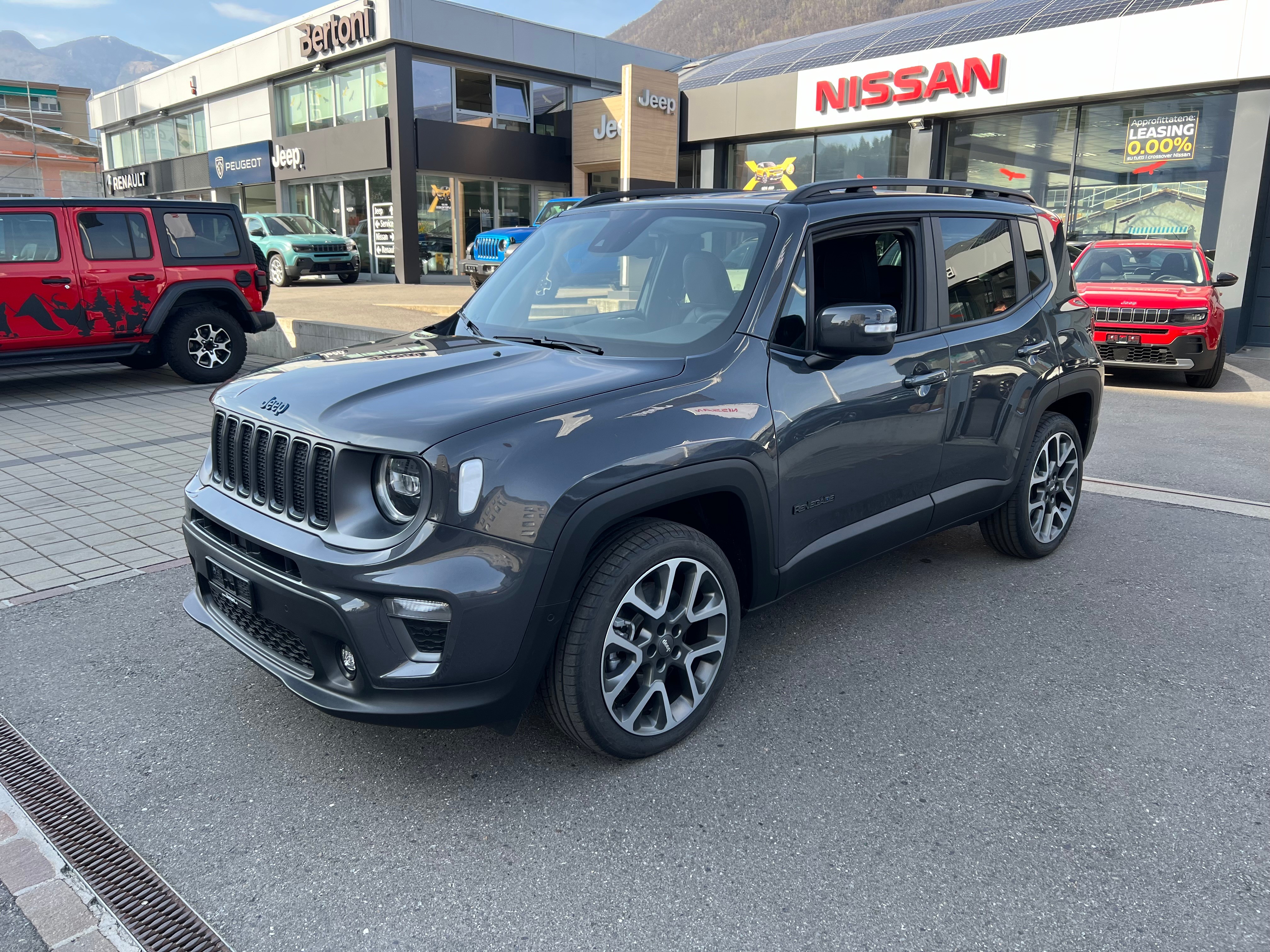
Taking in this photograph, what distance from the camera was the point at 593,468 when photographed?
2639mm

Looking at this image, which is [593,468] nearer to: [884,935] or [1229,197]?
[884,935]

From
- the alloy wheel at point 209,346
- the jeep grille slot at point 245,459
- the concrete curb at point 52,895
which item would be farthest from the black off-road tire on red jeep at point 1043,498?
the alloy wheel at point 209,346

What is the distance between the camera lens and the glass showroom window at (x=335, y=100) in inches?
1029

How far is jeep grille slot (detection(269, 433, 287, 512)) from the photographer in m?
2.79

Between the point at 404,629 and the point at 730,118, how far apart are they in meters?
22.1

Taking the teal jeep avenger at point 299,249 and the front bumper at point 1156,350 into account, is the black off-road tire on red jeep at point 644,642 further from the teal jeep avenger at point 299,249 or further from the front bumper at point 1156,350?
the teal jeep avenger at point 299,249

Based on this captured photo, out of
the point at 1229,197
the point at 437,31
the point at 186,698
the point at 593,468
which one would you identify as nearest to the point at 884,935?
the point at 593,468

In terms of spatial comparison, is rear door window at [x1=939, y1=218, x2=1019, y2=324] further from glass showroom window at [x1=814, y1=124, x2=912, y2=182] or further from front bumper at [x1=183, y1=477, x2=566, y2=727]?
glass showroom window at [x1=814, y1=124, x2=912, y2=182]

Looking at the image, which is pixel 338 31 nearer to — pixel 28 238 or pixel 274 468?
pixel 28 238

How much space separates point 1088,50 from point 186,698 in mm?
18215

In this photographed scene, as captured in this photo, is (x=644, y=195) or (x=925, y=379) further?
(x=644, y=195)

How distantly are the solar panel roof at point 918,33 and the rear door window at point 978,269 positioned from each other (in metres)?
14.5

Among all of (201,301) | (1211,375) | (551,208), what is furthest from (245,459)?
(551,208)

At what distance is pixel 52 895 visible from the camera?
2.39m
